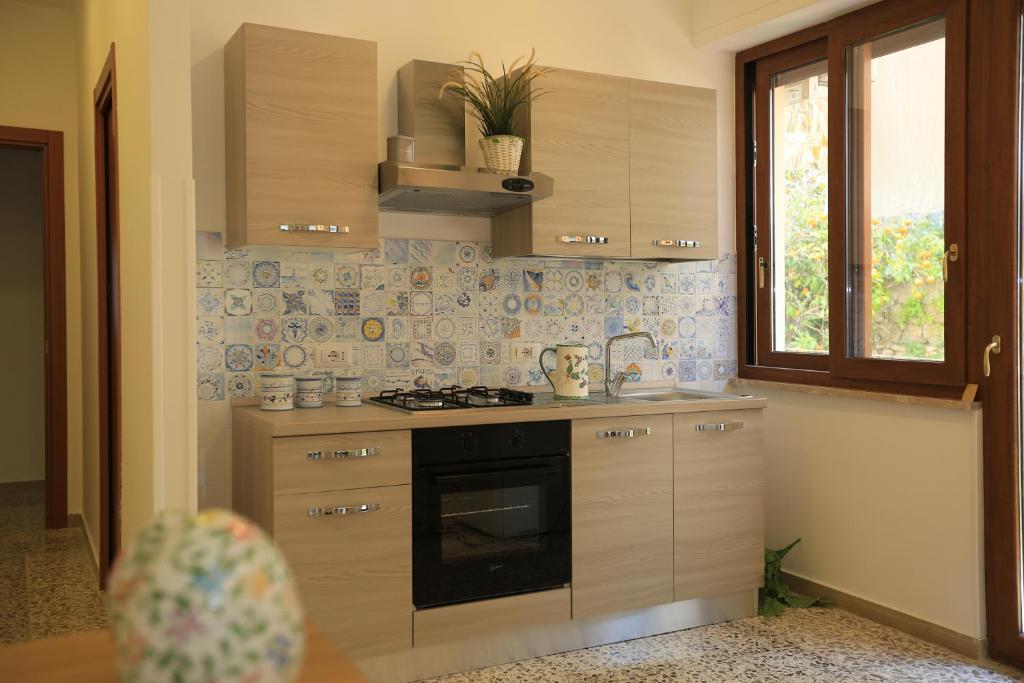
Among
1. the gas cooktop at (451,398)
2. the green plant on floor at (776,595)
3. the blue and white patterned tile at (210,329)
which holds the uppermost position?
the blue and white patterned tile at (210,329)

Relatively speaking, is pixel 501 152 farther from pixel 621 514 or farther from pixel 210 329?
pixel 621 514

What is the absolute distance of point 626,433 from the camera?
3.05m

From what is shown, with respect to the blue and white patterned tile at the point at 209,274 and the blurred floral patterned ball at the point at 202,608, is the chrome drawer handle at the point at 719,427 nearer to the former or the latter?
the blue and white patterned tile at the point at 209,274

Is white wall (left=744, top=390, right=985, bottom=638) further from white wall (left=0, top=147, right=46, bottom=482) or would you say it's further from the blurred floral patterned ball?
white wall (left=0, top=147, right=46, bottom=482)

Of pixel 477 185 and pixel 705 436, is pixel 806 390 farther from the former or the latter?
pixel 477 185

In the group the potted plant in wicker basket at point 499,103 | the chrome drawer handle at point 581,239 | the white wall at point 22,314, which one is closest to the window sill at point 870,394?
the chrome drawer handle at point 581,239

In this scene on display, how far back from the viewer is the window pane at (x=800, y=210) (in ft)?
11.8

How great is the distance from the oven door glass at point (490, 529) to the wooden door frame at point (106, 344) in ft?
4.60

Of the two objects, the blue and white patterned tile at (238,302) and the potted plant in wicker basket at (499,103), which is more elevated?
the potted plant in wicker basket at (499,103)

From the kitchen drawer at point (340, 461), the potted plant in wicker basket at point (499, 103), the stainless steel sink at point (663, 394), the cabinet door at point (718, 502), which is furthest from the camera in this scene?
the stainless steel sink at point (663, 394)

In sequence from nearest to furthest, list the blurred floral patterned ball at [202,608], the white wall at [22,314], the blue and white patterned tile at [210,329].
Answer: the blurred floral patterned ball at [202,608], the blue and white patterned tile at [210,329], the white wall at [22,314]

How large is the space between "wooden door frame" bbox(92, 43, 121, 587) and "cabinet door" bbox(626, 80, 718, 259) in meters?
2.05

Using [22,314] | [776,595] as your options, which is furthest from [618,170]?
[22,314]

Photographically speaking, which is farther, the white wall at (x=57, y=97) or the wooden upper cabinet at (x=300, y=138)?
the white wall at (x=57, y=97)
